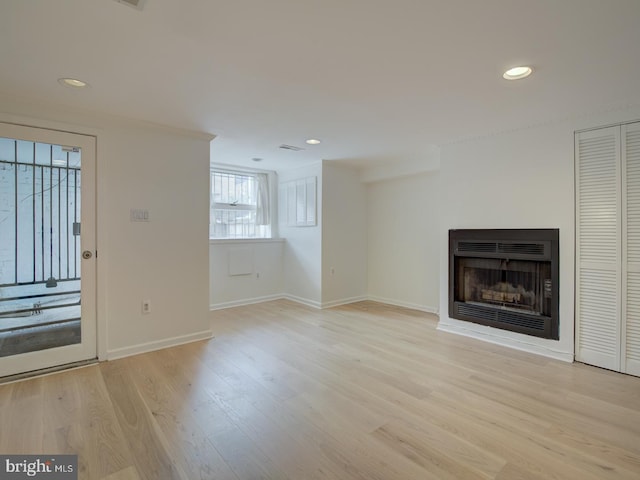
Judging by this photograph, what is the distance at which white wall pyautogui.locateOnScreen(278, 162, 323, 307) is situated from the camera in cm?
509

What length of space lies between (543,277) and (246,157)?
13.0 ft

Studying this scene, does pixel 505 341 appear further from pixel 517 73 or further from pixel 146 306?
pixel 146 306

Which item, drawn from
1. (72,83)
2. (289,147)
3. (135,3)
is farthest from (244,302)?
(135,3)

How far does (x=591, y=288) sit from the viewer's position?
293 cm

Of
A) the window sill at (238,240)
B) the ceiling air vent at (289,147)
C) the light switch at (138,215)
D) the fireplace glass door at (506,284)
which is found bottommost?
the fireplace glass door at (506,284)

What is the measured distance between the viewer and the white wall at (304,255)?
5.09 meters

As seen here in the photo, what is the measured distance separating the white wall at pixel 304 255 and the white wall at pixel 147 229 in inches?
75.0

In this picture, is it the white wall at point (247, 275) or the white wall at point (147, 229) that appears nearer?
the white wall at point (147, 229)

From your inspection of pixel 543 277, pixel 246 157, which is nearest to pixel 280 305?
pixel 246 157

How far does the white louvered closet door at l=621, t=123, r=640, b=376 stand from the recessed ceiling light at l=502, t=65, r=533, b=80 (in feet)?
4.30

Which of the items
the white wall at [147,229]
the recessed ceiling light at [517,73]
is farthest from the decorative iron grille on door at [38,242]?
the recessed ceiling light at [517,73]

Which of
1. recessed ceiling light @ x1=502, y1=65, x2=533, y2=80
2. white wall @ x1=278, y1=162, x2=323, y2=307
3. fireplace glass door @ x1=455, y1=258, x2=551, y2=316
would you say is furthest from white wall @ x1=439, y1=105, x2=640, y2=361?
white wall @ x1=278, y1=162, x2=323, y2=307

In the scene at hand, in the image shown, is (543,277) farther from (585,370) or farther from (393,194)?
(393,194)

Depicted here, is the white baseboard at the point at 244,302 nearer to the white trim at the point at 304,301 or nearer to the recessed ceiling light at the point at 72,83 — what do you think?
the white trim at the point at 304,301
